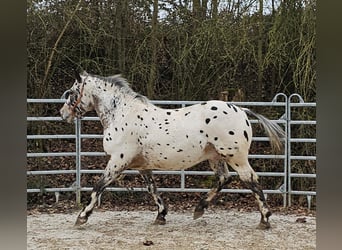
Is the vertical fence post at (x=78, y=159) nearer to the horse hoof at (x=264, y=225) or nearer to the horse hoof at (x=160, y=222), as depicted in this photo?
the horse hoof at (x=160, y=222)

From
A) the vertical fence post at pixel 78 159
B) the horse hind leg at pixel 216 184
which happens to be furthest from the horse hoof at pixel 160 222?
→ the vertical fence post at pixel 78 159

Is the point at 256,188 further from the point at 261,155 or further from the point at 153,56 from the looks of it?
the point at 153,56

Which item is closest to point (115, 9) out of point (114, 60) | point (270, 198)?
point (114, 60)

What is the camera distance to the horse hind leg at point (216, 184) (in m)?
3.25

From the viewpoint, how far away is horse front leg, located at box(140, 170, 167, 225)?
3.28m

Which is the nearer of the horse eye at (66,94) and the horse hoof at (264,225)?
the horse hoof at (264,225)

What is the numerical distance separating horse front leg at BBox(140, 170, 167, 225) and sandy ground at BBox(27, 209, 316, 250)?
42 mm

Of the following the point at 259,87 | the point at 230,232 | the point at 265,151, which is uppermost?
the point at 259,87

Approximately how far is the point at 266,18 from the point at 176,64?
705 millimetres

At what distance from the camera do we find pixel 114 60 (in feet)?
11.0

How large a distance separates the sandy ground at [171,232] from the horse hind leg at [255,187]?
2.3 inches

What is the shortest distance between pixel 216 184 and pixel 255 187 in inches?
10.5

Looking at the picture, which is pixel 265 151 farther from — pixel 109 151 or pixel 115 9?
pixel 115 9

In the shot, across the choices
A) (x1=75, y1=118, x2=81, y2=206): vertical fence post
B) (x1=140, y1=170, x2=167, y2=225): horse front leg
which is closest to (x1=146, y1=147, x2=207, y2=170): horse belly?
(x1=140, y1=170, x2=167, y2=225): horse front leg
